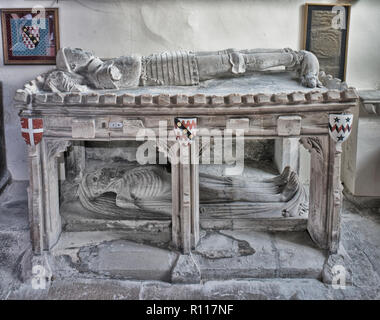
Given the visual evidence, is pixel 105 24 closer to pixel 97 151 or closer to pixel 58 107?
pixel 97 151

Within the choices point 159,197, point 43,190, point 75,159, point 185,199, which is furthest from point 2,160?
point 185,199

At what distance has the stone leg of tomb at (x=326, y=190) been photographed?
4.84m

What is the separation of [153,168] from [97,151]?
4.14 ft

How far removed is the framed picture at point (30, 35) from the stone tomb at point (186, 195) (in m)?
1.74

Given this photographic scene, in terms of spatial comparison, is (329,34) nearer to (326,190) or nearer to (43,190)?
(326,190)

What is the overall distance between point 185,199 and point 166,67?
1504 mm

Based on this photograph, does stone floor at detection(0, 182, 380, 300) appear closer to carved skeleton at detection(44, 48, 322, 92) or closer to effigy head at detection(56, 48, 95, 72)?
carved skeleton at detection(44, 48, 322, 92)

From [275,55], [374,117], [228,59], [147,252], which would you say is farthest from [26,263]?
[374,117]

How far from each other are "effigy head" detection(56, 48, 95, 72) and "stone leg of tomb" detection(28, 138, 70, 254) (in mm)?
833

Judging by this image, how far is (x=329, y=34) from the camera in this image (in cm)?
646

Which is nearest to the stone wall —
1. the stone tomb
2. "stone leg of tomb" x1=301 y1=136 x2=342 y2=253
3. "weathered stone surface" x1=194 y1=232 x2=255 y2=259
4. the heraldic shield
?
the stone tomb

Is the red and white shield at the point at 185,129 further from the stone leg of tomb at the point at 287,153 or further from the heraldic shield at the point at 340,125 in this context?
the stone leg of tomb at the point at 287,153

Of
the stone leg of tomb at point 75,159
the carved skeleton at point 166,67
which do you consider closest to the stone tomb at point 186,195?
the carved skeleton at point 166,67

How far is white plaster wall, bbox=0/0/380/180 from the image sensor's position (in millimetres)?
6426
